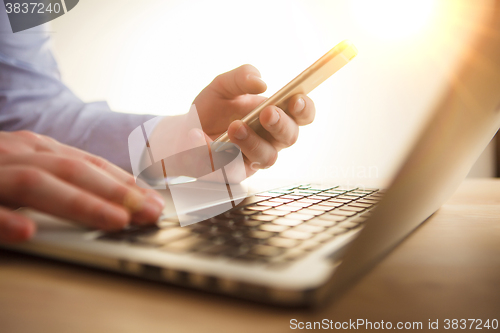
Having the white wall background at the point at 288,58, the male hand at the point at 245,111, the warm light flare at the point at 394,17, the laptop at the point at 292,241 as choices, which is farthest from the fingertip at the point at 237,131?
the warm light flare at the point at 394,17

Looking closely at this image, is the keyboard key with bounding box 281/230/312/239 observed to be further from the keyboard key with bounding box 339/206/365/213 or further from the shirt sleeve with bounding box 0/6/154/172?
the shirt sleeve with bounding box 0/6/154/172

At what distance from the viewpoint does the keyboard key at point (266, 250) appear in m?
0.15

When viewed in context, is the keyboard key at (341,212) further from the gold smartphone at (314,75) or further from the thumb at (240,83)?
the thumb at (240,83)

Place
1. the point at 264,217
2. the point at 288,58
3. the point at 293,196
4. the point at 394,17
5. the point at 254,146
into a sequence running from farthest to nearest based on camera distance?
the point at 288,58 < the point at 394,17 < the point at 254,146 < the point at 293,196 < the point at 264,217

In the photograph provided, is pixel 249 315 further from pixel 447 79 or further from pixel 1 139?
pixel 1 139

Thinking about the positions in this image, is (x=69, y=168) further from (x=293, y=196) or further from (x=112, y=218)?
(x=293, y=196)

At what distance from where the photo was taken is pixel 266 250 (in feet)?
0.52

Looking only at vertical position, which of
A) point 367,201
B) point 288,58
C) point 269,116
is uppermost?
point 288,58

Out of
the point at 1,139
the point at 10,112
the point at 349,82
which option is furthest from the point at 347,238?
the point at 349,82

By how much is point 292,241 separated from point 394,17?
1819 millimetres

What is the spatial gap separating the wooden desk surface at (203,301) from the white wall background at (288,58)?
4.67 ft

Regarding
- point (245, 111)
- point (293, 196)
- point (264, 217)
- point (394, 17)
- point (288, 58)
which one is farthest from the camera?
point (288, 58)

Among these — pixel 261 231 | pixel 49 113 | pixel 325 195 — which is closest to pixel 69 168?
pixel 261 231

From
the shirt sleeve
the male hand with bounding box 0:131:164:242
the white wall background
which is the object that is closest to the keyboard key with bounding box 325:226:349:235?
the male hand with bounding box 0:131:164:242
